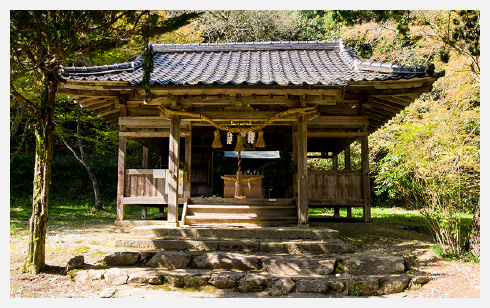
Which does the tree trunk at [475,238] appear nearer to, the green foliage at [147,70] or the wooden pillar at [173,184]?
the wooden pillar at [173,184]

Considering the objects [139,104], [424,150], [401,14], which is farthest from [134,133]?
[424,150]

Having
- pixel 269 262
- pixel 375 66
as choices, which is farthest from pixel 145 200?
pixel 375 66

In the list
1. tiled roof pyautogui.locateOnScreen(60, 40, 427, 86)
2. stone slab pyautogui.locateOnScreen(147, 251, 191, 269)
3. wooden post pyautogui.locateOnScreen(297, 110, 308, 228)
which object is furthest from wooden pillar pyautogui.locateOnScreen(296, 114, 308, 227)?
stone slab pyautogui.locateOnScreen(147, 251, 191, 269)

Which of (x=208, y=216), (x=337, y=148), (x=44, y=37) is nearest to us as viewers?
(x=44, y=37)

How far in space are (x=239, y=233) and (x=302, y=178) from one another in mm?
1760

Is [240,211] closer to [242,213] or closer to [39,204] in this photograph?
[242,213]

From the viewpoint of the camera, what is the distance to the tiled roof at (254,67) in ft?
24.4

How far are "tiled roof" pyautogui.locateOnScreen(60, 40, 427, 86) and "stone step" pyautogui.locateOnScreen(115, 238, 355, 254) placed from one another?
3025 mm

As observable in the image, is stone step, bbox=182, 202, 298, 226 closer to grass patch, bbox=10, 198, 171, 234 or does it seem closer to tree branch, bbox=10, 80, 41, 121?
tree branch, bbox=10, 80, 41, 121

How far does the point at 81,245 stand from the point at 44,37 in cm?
429

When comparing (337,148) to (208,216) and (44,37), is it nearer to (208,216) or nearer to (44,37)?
(208,216)

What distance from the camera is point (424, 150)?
28.9ft

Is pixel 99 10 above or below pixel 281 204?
above

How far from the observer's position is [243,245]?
640 cm
